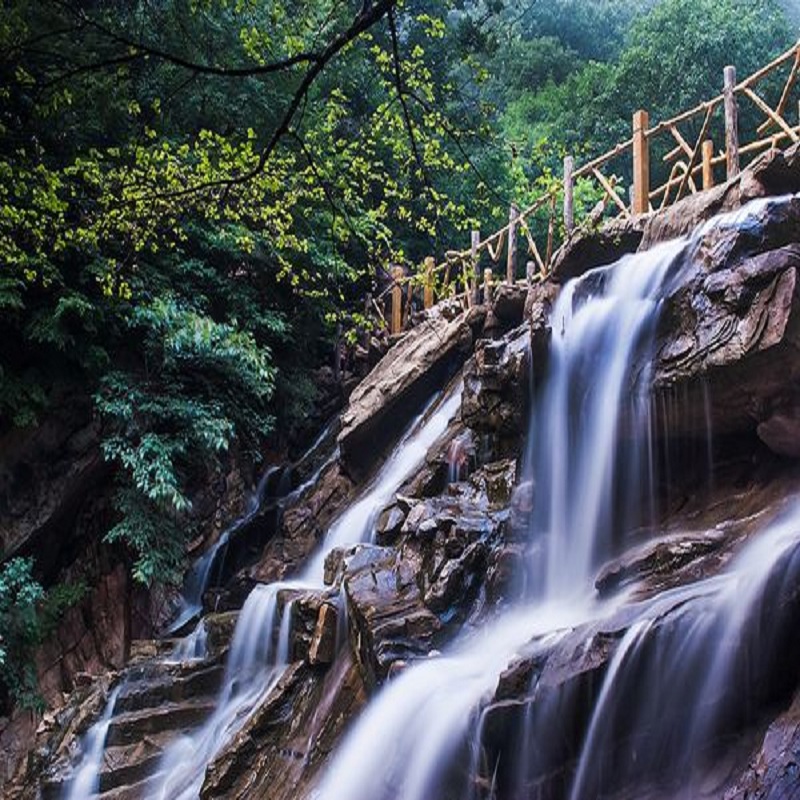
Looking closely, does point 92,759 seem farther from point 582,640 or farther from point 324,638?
point 582,640

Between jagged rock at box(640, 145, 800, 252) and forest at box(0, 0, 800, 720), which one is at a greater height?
forest at box(0, 0, 800, 720)

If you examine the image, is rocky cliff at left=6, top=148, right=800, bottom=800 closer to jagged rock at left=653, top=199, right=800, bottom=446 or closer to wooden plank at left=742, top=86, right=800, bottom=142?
jagged rock at left=653, top=199, right=800, bottom=446

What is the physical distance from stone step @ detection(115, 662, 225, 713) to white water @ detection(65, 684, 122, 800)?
0.41 feet

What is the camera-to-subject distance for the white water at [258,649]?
21.5ft

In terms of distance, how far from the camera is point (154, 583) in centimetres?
1075

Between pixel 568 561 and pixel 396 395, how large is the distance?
525 centimetres

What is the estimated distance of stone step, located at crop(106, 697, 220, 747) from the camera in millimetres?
6992

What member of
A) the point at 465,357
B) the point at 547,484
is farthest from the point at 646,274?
the point at 465,357

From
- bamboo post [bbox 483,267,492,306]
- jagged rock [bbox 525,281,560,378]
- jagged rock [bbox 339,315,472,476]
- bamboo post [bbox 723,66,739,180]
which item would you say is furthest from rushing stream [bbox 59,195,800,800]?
bamboo post [bbox 483,267,492,306]

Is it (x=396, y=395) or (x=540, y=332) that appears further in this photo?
(x=396, y=395)

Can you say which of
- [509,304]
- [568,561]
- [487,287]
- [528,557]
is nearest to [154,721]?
[528,557]

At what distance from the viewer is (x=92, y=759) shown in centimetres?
684

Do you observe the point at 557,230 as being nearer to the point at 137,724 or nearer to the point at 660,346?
the point at 660,346

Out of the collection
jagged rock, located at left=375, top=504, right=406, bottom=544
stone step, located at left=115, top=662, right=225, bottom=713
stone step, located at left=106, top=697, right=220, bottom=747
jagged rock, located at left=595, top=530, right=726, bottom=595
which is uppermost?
jagged rock, located at left=375, top=504, right=406, bottom=544
